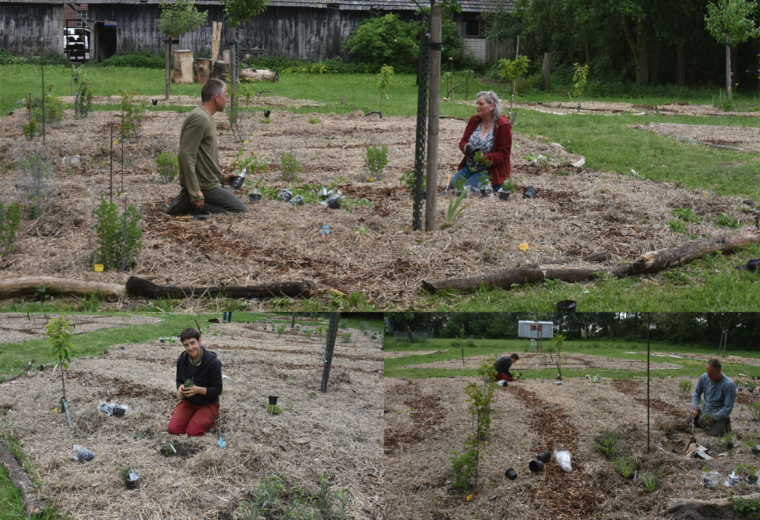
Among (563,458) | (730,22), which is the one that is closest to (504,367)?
(563,458)

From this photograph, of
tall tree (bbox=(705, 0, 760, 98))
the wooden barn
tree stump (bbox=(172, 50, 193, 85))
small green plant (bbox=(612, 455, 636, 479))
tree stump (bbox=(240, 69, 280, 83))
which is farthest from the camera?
the wooden barn

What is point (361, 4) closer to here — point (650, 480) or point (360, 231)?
point (360, 231)

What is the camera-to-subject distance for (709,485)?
482 cm

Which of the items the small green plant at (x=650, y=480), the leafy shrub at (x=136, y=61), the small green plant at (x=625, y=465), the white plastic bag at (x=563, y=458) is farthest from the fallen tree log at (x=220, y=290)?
the leafy shrub at (x=136, y=61)

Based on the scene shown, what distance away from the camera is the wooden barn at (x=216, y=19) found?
33688mm

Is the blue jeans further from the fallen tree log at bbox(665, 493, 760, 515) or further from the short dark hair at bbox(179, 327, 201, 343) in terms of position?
the fallen tree log at bbox(665, 493, 760, 515)

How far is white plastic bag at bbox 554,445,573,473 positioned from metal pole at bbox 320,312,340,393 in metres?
1.93

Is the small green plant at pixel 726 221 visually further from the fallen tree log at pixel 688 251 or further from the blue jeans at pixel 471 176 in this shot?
the blue jeans at pixel 471 176

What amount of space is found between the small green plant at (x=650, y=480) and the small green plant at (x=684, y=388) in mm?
618

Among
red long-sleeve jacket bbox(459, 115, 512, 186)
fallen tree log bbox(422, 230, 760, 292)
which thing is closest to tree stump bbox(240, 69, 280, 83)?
red long-sleeve jacket bbox(459, 115, 512, 186)

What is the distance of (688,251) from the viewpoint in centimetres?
666

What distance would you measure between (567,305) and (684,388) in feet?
3.41

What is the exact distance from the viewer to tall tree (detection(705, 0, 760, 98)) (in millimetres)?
23062

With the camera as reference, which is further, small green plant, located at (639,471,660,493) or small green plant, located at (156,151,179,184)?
small green plant, located at (156,151,179,184)
